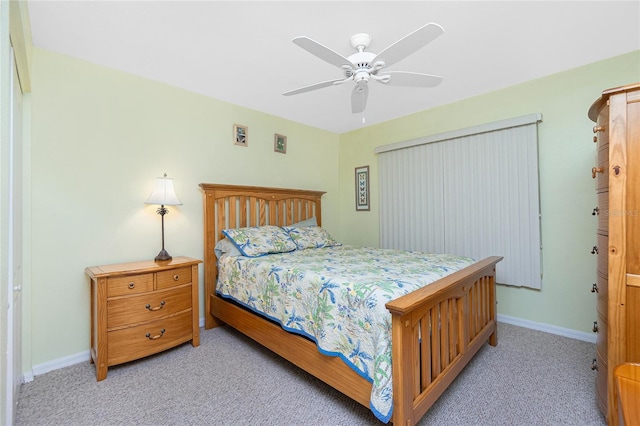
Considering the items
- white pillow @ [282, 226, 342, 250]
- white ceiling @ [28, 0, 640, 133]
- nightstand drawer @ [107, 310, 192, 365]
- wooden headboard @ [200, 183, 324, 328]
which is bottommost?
nightstand drawer @ [107, 310, 192, 365]

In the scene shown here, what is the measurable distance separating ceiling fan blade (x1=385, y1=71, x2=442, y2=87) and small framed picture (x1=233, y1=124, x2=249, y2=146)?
1.93 m

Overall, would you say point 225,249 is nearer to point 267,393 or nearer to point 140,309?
point 140,309

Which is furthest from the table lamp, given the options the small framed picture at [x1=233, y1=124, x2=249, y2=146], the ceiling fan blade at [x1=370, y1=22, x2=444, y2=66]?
the ceiling fan blade at [x1=370, y1=22, x2=444, y2=66]

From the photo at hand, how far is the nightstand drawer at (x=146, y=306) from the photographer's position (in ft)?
6.78

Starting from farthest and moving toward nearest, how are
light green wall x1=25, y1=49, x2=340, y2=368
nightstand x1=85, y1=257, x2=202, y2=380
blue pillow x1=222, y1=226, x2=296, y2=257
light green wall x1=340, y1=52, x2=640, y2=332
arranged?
blue pillow x1=222, y1=226, x2=296, y2=257 → light green wall x1=340, y1=52, x2=640, y2=332 → light green wall x1=25, y1=49, x2=340, y2=368 → nightstand x1=85, y1=257, x2=202, y2=380

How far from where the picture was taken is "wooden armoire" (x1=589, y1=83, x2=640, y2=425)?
135 centimetres

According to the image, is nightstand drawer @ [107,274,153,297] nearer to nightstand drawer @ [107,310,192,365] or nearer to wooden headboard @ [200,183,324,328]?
nightstand drawer @ [107,310,192,365]

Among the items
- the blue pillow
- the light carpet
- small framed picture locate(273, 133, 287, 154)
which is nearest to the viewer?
the light carpet

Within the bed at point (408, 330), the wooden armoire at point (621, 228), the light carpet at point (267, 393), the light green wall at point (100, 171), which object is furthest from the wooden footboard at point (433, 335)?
the light green wall at point (100, 171)

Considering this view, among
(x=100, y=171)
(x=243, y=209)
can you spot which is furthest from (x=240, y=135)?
(x=100, y=171)

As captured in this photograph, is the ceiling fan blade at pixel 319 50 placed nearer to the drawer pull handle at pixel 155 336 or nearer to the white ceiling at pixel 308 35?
the white ceiling at pixel 308 35

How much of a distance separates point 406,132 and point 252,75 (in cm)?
205

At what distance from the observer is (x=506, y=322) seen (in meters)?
2.95

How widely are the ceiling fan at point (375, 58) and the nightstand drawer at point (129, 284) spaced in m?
1.87
